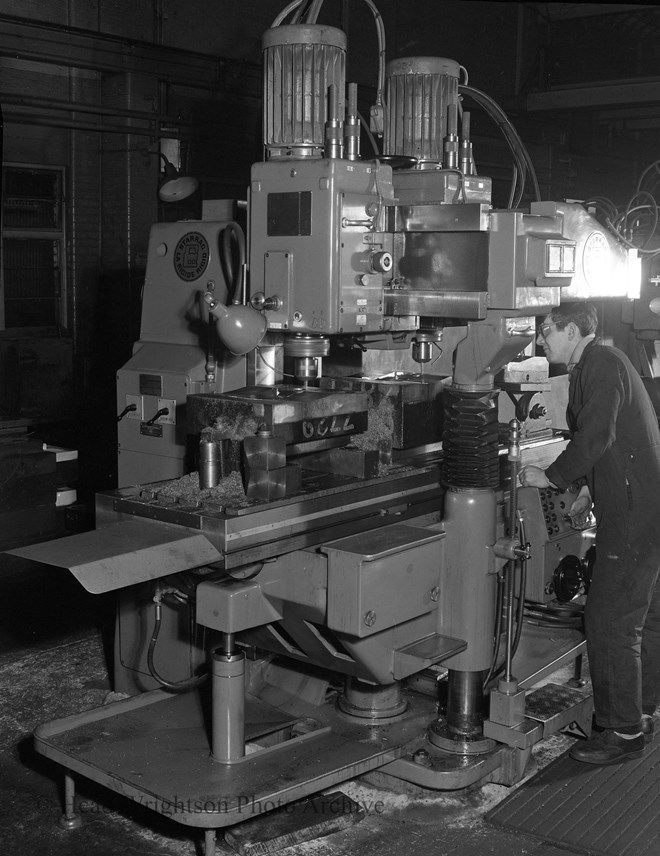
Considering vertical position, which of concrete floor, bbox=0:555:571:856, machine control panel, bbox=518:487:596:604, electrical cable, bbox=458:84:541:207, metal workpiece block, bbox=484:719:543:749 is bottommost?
concrete floor, bbox=0:555:571:856

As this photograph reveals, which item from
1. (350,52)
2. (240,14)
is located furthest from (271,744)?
(350,52)

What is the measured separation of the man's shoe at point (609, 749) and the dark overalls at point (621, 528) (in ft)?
0.14

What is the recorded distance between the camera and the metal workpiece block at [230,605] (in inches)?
81.8

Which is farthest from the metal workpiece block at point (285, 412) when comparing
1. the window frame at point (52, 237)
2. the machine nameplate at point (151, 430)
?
the window frame at point (52, 237)

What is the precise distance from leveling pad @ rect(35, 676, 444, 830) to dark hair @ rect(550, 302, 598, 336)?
1079mm

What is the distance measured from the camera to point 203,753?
87.0 inches

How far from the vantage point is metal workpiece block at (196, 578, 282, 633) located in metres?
2.08

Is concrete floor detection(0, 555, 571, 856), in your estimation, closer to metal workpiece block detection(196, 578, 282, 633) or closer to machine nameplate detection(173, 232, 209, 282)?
metal workpiece block detection(196, 578, 282, 633)

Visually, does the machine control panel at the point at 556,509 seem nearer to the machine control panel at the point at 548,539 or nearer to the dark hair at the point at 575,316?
the machine control panel at the point at 548,539

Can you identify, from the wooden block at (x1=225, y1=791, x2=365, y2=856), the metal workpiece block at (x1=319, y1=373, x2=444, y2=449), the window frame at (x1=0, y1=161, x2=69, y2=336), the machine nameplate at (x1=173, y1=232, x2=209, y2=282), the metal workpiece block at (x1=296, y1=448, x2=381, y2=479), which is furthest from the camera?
the window frame at (x1=0, y1=161, x2=69, y2=336)

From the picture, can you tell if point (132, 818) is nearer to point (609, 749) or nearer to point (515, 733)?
point (515, 733)

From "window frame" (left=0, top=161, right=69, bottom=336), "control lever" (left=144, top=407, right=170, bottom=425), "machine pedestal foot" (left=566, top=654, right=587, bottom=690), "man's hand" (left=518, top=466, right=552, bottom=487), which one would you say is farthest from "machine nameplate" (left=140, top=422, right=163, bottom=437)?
"window frame" (left=0, top=161, right=69, bottom=336)

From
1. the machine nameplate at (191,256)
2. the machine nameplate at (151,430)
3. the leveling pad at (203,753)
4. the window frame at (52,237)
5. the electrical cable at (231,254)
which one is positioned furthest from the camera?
the window frame at (52,237)

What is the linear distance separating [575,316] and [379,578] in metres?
0.98
